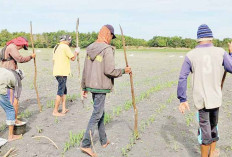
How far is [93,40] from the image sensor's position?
5762cm

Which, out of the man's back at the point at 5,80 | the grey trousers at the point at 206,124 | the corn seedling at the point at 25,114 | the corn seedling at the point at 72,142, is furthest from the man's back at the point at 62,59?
the grey trousers at the point at 206,124

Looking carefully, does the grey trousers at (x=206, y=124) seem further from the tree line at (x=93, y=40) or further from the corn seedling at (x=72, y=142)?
the tree line at (x=93, y=40)

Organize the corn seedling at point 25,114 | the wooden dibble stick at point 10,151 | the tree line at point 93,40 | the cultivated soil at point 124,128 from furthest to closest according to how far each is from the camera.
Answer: the tree line at point 93,40
the corn seedling at point 25,114
the cultivated soil at point 124,128
the wooden dibble stick at point 10,151

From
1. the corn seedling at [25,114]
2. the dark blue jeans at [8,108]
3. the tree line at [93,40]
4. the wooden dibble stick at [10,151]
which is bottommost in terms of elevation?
the wooden dibble stick at [10,151]

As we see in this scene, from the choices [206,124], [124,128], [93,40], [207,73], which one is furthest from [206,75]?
[93,40]

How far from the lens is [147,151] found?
203 inches

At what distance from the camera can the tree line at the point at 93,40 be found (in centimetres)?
5262

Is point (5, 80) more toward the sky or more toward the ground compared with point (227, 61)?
more toward the ground

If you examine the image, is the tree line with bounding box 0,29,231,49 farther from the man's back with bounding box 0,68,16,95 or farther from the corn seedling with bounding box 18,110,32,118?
the man's back with bounding box 0,68,16,95

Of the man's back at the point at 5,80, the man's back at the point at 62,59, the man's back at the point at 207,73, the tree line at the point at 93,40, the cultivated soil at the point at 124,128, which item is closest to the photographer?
the man's back at the point at 207,73

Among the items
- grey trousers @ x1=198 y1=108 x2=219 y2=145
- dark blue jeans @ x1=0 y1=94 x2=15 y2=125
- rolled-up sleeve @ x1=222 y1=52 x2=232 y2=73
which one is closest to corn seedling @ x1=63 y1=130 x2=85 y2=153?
dark blue jeans @ x1=0 y1=94 x2=15 y2=125

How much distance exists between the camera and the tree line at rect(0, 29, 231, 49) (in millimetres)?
52625

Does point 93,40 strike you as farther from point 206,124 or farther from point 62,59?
point 206,124

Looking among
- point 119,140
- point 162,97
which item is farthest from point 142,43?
point 119,140
